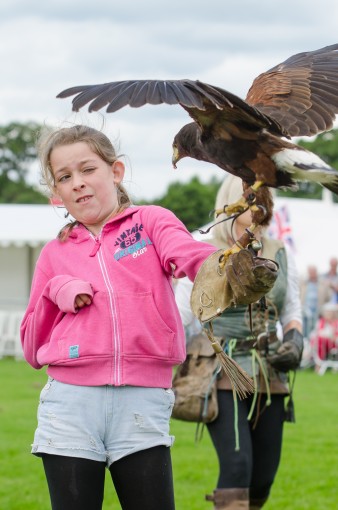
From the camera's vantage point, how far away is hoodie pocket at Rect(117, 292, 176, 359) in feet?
10.4

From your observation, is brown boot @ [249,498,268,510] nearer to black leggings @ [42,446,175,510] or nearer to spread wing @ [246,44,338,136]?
black leggings @ [42,446,175,510]

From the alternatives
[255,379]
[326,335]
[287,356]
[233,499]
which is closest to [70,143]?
[255,379]

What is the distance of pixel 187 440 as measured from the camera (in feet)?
27.4

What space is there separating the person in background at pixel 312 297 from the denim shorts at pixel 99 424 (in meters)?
13.2

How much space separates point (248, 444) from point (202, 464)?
2841 millimetres

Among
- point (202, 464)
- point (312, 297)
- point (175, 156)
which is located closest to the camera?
point (175, 156)

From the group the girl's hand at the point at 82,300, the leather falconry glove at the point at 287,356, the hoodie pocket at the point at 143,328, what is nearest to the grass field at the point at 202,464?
the leather falconry glove at the point at 287,356

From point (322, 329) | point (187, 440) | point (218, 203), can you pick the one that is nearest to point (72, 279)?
point (218, 203)

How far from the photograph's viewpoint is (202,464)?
7250mm

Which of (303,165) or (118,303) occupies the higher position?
(303,165)

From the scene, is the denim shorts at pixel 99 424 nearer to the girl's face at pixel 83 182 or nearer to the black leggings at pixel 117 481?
the black leggings at pixel 117 481

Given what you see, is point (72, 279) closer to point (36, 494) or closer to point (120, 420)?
point (120, 420)

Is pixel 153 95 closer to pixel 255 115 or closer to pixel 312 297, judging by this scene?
pixel 255 115

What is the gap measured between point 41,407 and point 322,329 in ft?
40.7
